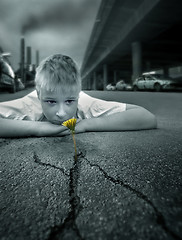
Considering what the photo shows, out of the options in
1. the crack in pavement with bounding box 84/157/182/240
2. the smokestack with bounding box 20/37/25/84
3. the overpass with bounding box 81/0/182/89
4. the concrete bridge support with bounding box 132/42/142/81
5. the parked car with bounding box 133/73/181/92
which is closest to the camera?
the crack in pavement with bounding box 84/157/182/240

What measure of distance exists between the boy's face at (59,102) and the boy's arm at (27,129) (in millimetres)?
88

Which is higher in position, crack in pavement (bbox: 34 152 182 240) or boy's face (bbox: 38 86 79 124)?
boy's face (bbox: 38 86 79 124)

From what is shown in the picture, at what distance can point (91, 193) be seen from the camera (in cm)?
55

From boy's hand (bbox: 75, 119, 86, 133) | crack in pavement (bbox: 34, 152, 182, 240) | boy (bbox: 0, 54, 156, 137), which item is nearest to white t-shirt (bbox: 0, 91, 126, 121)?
boy (bbox: 0, 54, 156, 137)

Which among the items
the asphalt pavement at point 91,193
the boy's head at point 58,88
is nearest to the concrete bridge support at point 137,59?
the boy's head at point 58,88

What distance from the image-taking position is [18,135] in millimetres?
1201

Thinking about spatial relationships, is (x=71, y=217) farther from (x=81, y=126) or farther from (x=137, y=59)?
(x=137, y=59)

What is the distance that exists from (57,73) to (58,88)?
0.12 meters

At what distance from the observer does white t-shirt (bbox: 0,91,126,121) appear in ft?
4.33

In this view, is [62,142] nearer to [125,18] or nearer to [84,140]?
Result: [84,140]

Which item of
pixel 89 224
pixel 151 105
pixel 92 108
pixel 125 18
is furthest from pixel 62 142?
pixel 125 18

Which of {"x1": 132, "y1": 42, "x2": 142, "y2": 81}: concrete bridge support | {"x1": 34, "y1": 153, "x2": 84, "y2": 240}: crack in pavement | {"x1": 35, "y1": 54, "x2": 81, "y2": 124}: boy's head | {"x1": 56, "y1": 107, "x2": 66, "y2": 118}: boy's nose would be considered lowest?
{"x1": 34, "y1": 153, "x2": 84, "y2": 240}: crack in pavement

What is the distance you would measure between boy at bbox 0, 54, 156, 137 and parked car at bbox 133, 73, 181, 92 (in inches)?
316

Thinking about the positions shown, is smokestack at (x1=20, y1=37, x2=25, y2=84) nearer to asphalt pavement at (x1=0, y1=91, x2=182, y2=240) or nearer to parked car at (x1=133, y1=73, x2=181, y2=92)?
parked car at (x1=133, y1=73, x2=181, y2=92)
